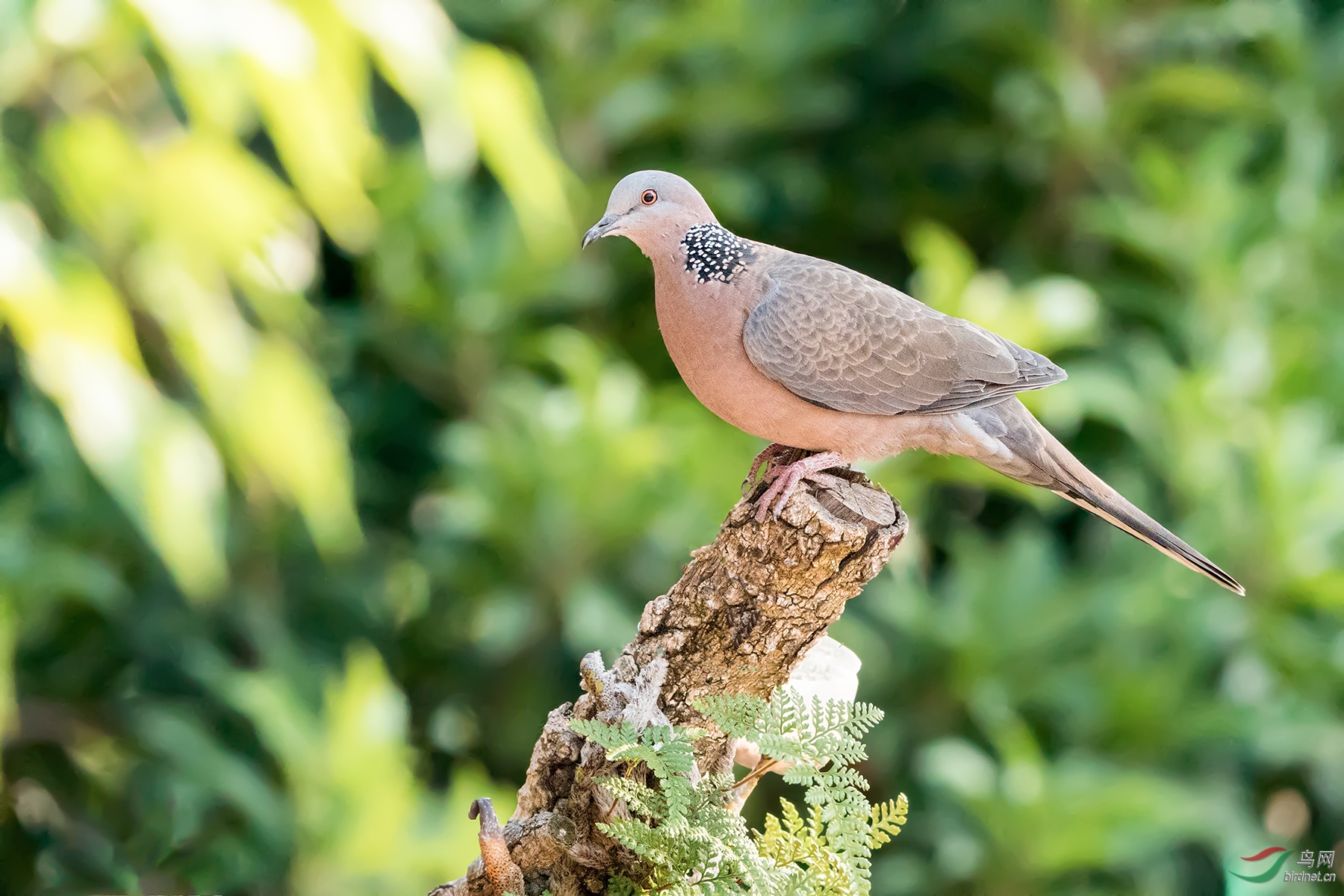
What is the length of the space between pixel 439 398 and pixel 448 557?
739mm

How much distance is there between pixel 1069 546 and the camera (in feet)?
17.7

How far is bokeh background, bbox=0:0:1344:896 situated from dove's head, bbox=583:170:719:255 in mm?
812

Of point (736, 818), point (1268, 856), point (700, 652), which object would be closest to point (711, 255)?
point (700, 652)

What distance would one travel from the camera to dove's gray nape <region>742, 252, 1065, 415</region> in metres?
2.40

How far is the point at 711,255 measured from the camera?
8.12ft

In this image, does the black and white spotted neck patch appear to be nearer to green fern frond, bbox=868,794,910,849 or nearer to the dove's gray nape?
the dove's gray nape

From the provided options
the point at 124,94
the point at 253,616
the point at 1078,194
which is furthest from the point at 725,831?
the point at 1078,194

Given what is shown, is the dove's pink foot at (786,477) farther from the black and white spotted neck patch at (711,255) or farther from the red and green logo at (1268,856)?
the red and green logo at (1268,856)

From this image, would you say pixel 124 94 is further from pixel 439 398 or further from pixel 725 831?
pixel 725 831

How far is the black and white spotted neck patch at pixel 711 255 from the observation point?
2459mm

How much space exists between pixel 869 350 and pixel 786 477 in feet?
1.35

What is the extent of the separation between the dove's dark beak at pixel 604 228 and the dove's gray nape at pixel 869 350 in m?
0.33

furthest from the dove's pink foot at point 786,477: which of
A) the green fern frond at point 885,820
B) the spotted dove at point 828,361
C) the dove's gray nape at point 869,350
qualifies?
the green fern frond at point 885,820

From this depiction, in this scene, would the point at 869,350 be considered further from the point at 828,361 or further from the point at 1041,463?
the point at 1041,463
